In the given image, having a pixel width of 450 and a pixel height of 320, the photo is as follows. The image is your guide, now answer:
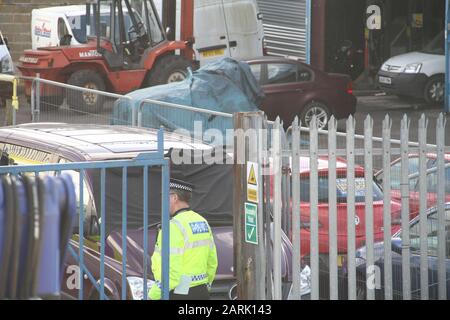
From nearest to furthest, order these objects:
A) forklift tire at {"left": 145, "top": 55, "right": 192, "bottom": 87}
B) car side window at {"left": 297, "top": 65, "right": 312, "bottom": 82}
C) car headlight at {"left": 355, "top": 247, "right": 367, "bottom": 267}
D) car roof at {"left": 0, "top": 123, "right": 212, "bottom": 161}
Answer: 1. car headlight at {"left": 355, "top": 247, "right": 367, "bottom": 267}
2. car roof at {"left": 0, "top": 123, "right": 212, "bottom": 161}
3. car side window at {"left": 297, "top": 65, "right": 312, "bottom": 82}
4. forklift tire at {"left": 145, "top": 55, "right": 192, "bottom": 87}

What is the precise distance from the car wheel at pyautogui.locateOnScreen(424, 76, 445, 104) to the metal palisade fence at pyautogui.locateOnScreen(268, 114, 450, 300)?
55.7ft

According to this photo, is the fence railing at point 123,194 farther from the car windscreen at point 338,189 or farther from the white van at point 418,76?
the white van at point 418,76

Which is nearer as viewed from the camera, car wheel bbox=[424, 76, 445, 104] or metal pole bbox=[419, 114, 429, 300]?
metal pole bbox=[419, 114, 429, 300]

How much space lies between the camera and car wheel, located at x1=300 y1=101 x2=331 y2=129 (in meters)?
21.2

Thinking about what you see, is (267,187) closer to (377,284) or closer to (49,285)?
(377,284)

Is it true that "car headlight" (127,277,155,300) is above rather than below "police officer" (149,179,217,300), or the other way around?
below

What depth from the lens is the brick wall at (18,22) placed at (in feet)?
93.7

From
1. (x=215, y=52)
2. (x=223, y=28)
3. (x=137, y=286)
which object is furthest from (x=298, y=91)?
(x=137, y=286)

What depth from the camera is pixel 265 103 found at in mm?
20781

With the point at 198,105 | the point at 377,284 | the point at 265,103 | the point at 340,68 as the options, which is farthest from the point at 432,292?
the point at 340,68

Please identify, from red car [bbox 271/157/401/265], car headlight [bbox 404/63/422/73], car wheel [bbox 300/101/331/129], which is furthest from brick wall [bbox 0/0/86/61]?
red car [bbox 271/157/401/265]

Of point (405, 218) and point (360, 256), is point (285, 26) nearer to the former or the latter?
point (360, 256)

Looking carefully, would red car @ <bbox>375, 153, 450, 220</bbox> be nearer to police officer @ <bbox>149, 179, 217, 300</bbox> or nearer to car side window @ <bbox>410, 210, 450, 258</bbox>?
car side window @ <bbox>410, 210, 450, 258</bbox>

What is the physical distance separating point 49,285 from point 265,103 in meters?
17.0
